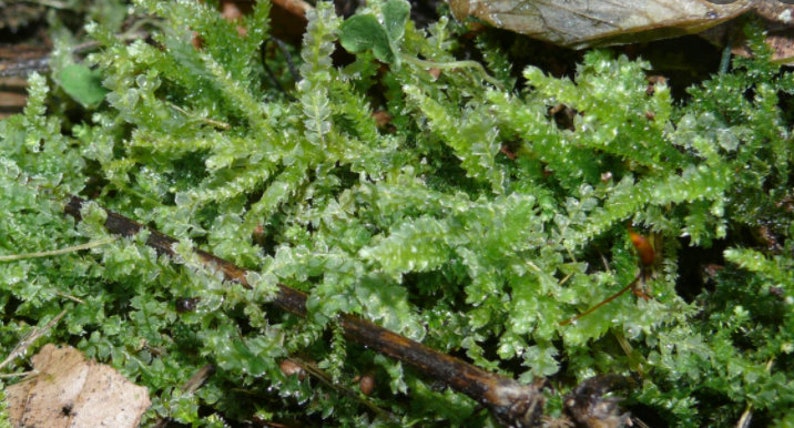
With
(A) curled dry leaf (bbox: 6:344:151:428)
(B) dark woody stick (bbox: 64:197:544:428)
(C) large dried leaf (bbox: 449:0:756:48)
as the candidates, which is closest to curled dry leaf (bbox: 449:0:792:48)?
(C) large dried leaf (bbox: 449:0:756:48)

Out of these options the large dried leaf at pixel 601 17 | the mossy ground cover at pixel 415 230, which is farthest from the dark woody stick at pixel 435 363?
the large dried leaf at pixel 601 17

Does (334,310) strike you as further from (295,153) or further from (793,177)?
(793,177)

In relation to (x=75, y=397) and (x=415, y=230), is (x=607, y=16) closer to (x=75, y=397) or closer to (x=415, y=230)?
(x=415, y=230)

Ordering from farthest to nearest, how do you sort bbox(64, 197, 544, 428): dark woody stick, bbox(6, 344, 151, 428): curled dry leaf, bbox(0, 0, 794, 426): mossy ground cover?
bbox(6, 344, 151, 428): curled dry leaf → bbox(0, 0, 794, 426): mossy ground cover → bbox(64, 197, 544, 428): dark woody stick

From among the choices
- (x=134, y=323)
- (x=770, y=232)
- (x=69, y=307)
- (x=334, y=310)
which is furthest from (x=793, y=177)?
(x=69, y=307)

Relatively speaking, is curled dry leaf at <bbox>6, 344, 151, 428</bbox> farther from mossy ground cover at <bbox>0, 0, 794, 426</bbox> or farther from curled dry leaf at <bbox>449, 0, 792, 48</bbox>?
curled dry leaf at <bbox>449, 0, 792, 48</bbox>

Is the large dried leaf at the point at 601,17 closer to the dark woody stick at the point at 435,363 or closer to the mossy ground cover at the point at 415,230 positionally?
the mossy ground cover at the point at 415,230
